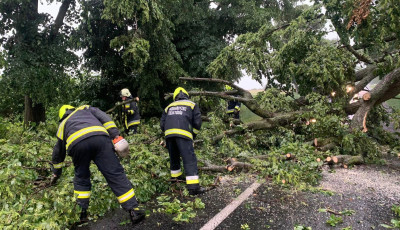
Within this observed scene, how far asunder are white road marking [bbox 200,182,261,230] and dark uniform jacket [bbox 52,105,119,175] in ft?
4.63

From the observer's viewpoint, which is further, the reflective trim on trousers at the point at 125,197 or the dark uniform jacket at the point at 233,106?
the dark uniform jacket at the point at 233,106

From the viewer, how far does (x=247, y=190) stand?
3873mm

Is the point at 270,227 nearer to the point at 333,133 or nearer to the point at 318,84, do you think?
the point at 333,133

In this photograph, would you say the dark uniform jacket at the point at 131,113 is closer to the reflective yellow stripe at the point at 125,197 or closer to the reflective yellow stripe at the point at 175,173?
the reflective yellow stripe at the point at 175,173

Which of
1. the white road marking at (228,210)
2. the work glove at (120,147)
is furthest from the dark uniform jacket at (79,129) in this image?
the white road marking at (228,210)

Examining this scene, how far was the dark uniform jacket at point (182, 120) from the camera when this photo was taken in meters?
3.91

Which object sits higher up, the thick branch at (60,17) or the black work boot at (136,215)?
the thick branch at (60,17)

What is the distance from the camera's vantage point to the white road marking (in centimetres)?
295

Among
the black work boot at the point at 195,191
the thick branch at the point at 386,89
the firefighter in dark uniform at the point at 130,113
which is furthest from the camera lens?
the firefighter in dark uniform at the point at 130,113

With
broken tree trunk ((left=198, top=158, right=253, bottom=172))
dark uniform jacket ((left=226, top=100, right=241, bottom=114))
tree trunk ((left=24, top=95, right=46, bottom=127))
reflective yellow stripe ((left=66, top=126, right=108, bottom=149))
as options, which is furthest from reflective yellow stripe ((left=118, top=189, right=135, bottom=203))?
tree trunk ((left=24, top=95, right=46, bottom=127))

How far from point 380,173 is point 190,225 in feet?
11.0

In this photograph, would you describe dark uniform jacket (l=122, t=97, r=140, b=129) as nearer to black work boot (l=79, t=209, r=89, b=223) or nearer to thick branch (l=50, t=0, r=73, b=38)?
thick branch (l=50, t=0, r=73, b=38)

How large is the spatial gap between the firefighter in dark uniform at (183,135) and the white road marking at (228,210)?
1.71 ft

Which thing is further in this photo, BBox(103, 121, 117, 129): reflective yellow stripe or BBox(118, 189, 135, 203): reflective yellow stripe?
BBox(103, 121, 117, 129): reflective yellow stripe
